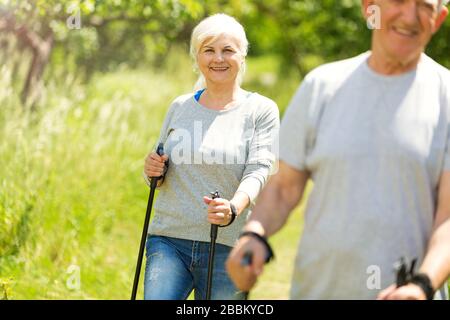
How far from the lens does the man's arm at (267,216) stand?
9.28 feet

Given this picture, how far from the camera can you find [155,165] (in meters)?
4.32

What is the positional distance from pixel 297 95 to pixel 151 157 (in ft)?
5.24

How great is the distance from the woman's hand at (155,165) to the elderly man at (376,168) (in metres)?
1.50

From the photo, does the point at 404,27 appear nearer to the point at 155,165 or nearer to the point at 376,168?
the point at 376,168

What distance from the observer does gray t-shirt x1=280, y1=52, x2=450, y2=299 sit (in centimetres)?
275

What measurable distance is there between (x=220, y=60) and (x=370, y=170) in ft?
5.97

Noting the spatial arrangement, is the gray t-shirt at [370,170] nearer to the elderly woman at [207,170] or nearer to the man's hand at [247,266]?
the man's hand at [247,266]

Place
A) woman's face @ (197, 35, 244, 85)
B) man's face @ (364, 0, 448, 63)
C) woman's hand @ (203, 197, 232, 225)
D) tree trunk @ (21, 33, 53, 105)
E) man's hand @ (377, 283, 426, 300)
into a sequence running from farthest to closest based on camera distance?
tree trunk @ (21, 33, 53, 105)
woman's face @ (197, 35, 244, 85)
woman's hand @ (203, 197, 232, 225)
man's face @ (364, 0, 448, 63)
man's hand @ (377, 283, 426, 300)

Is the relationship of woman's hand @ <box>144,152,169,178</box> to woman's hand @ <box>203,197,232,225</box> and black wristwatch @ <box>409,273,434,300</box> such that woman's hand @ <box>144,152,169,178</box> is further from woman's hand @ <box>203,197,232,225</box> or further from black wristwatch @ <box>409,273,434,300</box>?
black wristwatch @ <box>409,273,434,300</box>

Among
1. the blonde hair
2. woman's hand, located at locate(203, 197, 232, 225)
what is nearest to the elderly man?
woman's hand, located at locate(203, 197, 232, 225)

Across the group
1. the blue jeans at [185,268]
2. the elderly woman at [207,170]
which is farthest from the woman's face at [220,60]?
the blue jeans at [185,268]

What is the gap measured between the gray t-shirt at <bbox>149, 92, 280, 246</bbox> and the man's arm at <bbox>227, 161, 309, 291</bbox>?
1.26 meters
